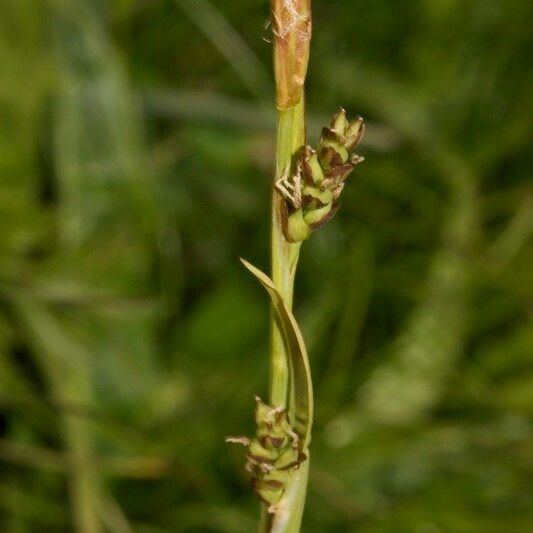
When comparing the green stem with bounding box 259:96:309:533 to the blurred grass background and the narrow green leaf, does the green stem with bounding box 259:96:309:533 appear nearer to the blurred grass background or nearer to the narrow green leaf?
the narrow green leaf

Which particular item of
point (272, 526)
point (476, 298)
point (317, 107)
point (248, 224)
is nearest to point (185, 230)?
point (248, 224)

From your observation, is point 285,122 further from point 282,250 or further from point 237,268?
point 237,268

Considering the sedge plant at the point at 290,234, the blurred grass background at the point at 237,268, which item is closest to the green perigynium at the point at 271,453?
the sedge plant at the point at 290,234

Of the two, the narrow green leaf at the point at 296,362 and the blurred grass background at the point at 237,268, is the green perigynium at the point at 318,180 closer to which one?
the narrow green leaf at the point at 296,362

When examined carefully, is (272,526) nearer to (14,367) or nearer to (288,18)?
(288,18)

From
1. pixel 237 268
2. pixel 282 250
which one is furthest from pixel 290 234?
pixel 237 268

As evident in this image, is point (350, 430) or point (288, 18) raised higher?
point (350, 430)
